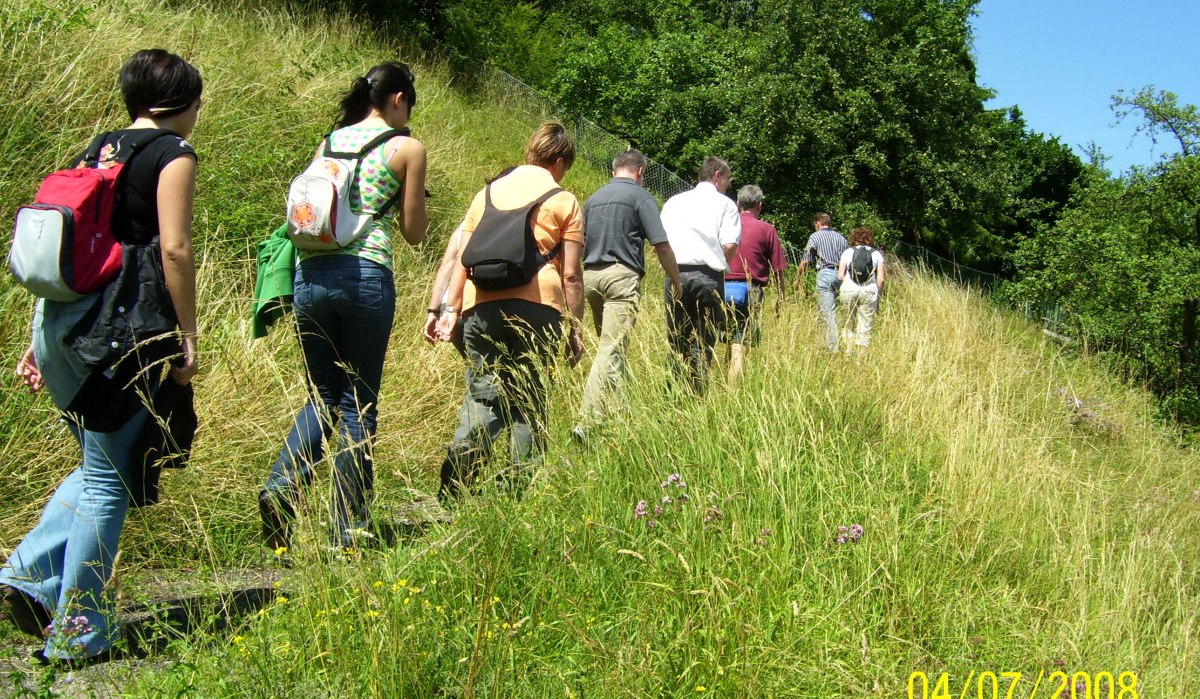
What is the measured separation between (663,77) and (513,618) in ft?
79.2

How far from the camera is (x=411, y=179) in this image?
3.76 m

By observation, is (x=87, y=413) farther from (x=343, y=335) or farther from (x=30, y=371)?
(x=343, y=335)

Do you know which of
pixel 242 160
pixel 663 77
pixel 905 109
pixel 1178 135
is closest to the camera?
pixel 242 160

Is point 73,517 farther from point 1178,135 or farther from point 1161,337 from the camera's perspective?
point 1178,135

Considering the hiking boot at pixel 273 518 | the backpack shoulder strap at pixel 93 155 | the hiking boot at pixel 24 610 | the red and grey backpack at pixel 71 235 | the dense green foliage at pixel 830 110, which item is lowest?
the hiking boot at pixel 24 610

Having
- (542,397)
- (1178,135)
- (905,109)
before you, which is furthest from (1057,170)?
(542,397)

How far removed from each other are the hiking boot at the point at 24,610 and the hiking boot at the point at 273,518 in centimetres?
74

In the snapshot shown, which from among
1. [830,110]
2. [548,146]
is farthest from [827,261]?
[830,110]

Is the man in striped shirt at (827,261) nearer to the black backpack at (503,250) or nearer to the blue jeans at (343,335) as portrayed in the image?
the black backpack at (503,250)

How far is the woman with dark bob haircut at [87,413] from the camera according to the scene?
2809mm

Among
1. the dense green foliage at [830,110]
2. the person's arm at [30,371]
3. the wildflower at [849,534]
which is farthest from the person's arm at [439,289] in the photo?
the dense green foliage at [830,110]

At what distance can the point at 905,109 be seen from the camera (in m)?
20.7

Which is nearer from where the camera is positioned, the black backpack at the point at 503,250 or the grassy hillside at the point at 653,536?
the grassy hillside at the point at 653,536

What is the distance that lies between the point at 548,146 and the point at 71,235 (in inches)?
90.1
